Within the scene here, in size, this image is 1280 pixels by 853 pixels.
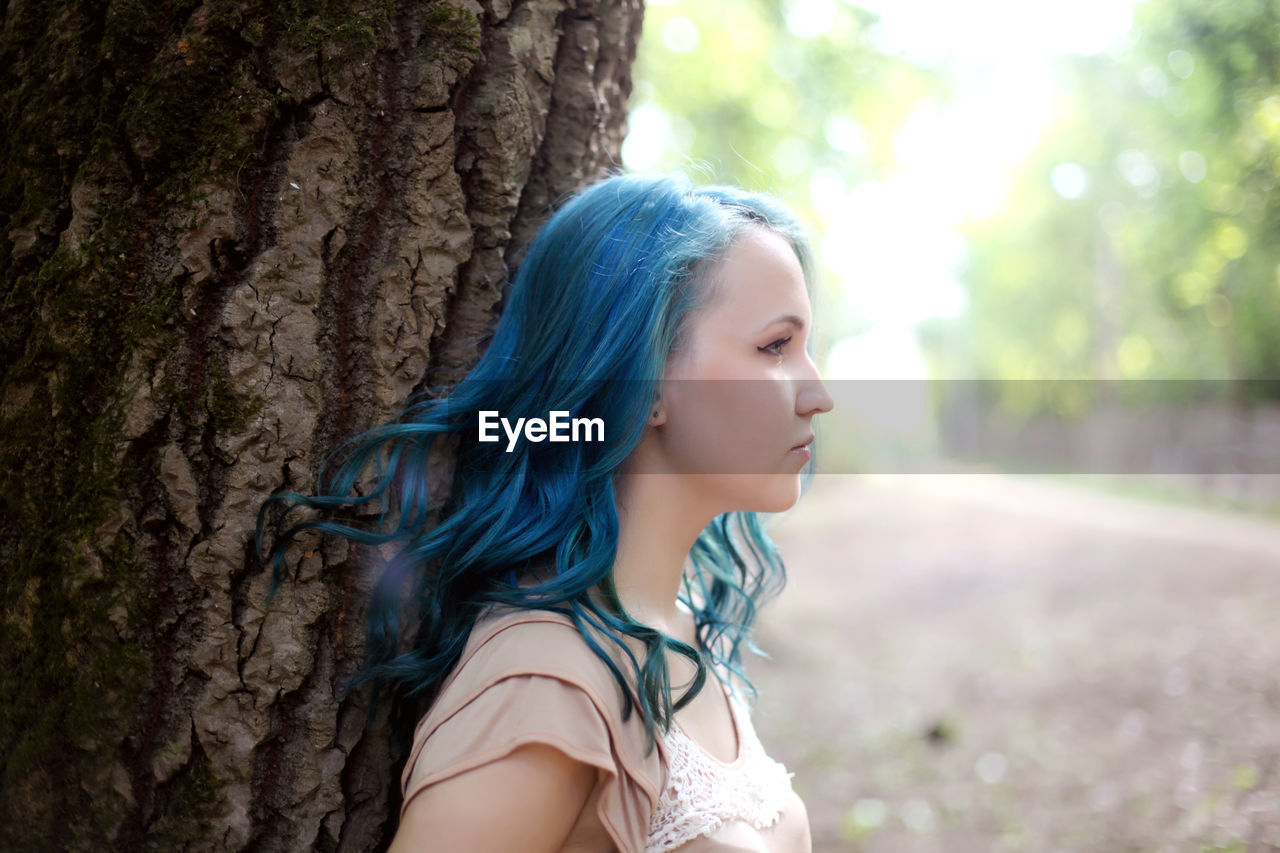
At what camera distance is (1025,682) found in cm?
622

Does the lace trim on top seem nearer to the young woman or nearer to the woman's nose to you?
the young woman

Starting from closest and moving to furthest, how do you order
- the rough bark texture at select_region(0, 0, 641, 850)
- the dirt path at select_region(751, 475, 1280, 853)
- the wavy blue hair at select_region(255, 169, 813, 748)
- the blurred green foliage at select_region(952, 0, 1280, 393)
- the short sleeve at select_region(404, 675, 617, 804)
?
1. the short sleeve at select_region(404, 675, 617, 804)
2. the rough bark texture at select_region(0, 0, 641, 850)
3. the wavy blue hair at select_region(255, 169, 813, 748)
4. the dirt path at select_region(751, 475, 1280, 853)
5. the blurred green foliage at select_region(952, 0, 1280, 393)

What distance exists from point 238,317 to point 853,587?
959cm

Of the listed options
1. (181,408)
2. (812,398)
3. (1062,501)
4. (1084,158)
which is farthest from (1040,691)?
(1084,158)

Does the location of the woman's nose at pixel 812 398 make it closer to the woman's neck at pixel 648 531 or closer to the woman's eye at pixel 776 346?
the woman's eye at pixel 776 346

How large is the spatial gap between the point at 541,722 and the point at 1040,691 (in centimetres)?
581

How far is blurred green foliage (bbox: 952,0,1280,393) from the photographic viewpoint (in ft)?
25.4

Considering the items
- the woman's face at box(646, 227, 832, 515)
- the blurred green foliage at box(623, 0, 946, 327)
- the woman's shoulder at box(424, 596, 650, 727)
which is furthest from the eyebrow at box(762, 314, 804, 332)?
the blurred green foliage at box(623, 0, 946, 327)

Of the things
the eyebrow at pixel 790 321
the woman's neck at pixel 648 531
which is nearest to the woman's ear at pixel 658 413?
the woman's neck at pixel 648 531

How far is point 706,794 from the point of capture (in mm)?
1446

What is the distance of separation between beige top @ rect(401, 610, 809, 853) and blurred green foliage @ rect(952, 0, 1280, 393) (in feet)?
24.0

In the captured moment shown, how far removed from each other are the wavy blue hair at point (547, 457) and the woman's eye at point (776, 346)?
0.15 meters

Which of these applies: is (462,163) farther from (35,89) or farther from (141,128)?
(35,89)

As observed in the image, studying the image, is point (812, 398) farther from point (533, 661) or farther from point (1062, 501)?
point (1062, 501)
